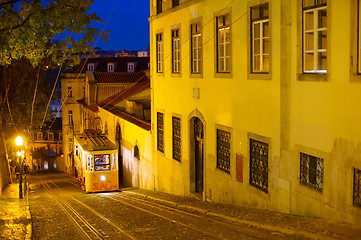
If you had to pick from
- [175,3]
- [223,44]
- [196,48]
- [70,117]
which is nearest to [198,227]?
[223,44]

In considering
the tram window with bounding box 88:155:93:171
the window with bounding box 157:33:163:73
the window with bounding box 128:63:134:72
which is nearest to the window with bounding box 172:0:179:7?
the window with bounding box 157:33:163:73

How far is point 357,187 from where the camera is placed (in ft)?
32.2

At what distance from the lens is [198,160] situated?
747 inches

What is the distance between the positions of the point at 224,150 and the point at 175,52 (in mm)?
6078

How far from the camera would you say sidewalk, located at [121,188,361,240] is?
9.55 m

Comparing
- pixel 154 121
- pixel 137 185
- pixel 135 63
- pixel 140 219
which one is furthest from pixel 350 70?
pixel 135 63

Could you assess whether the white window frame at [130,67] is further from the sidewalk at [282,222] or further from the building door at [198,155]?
the sidewalk at [282,222]

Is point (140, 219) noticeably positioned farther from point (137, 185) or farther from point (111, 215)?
point (137, 185)

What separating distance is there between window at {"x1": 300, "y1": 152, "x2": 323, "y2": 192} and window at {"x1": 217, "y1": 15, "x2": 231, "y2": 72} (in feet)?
15.7

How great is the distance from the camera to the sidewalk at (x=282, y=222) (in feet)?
31.3

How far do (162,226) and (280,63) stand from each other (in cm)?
498

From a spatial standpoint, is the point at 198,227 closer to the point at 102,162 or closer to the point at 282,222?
the point at 282,222

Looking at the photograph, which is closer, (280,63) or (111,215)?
(280,63)

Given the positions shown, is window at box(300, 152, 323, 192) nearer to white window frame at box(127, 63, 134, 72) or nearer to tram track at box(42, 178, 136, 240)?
tram track at box(42, 178, 136, 240)
